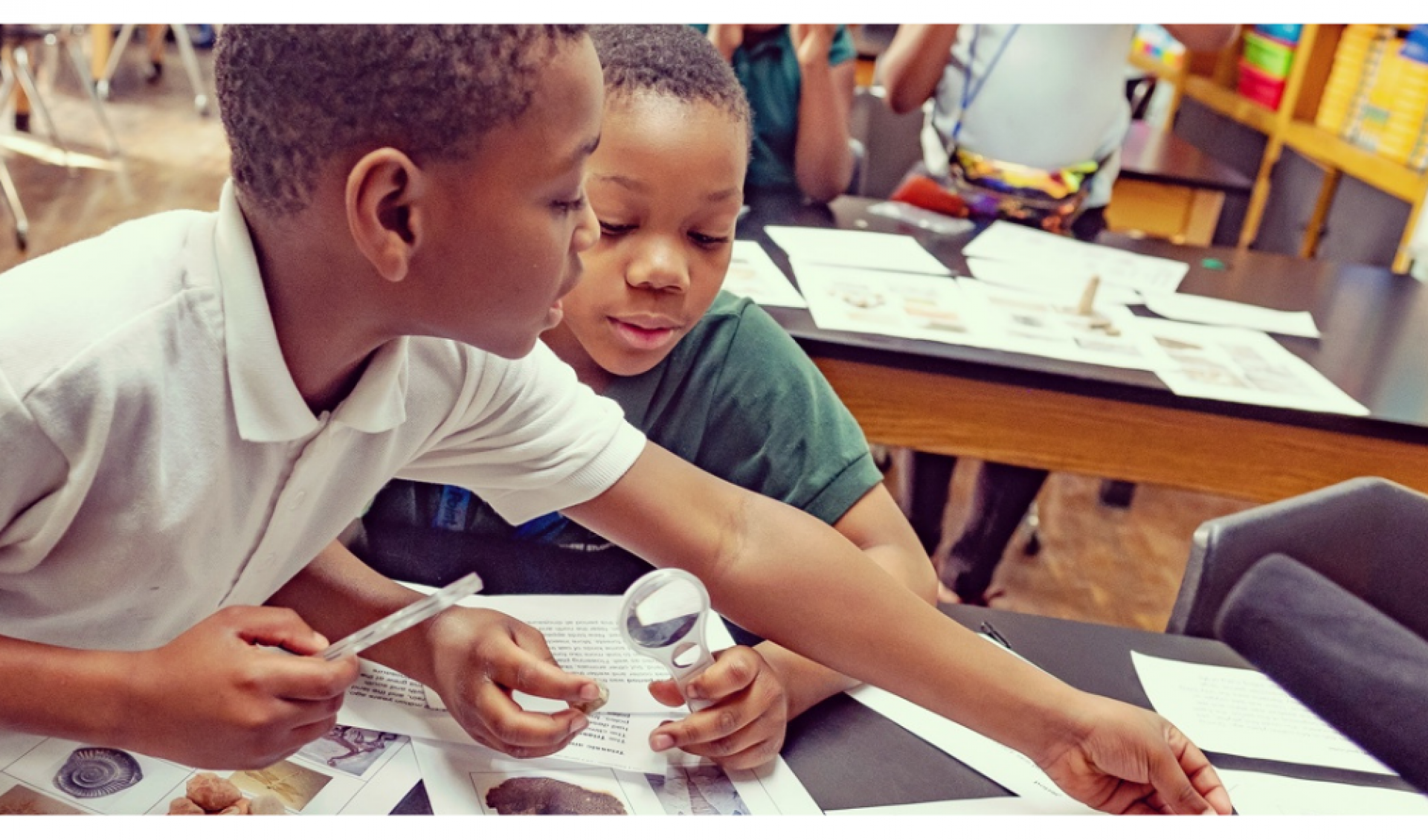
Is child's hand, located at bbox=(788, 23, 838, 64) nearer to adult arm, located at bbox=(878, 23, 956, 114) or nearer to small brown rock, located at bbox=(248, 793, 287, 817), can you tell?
adult arm, located at bbox=(878, 23, 956, 114)

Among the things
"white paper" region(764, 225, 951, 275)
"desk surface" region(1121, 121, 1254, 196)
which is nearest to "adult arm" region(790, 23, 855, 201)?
"white paper" region(764, 225, 951, 275)

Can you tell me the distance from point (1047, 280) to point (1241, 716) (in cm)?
90

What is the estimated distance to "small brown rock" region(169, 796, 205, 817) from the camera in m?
0.49

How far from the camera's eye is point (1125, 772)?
2.09 feet

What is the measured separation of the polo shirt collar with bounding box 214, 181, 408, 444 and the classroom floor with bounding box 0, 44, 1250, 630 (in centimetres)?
7

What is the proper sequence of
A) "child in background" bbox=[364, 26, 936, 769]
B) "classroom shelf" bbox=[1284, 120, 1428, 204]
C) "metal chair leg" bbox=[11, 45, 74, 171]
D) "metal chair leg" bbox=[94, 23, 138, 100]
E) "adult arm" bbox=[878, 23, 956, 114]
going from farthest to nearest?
"metal chair leg" bbox=[94, 23, 138, 100]
"metal chair leg" bbox=[11, 45, 74, 171]
"classroom shelf" bbox=[1284, 120, 1428, 204]
"adult arm" bbox=[878, 23, 956, 114]
"child in background" bbox=[364, 26, 936, 769]

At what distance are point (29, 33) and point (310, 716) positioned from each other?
10.0 ft

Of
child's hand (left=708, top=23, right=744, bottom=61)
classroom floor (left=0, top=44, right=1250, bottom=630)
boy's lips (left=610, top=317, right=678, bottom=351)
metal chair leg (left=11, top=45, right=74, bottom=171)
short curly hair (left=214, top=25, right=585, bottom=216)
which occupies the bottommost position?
classroom floor (left=0, top=44, right=1250, bottom=630)

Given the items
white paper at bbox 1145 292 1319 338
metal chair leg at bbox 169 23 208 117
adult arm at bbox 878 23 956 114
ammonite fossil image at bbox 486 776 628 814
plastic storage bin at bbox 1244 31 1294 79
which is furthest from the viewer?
metal chair leg at bbox 169 23 208 117

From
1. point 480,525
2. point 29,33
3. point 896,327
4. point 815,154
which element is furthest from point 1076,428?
point 29,33

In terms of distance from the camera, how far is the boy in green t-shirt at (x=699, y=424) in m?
0.64

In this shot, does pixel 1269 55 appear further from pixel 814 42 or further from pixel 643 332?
pixel 643 332

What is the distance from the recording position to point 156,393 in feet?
1.57
